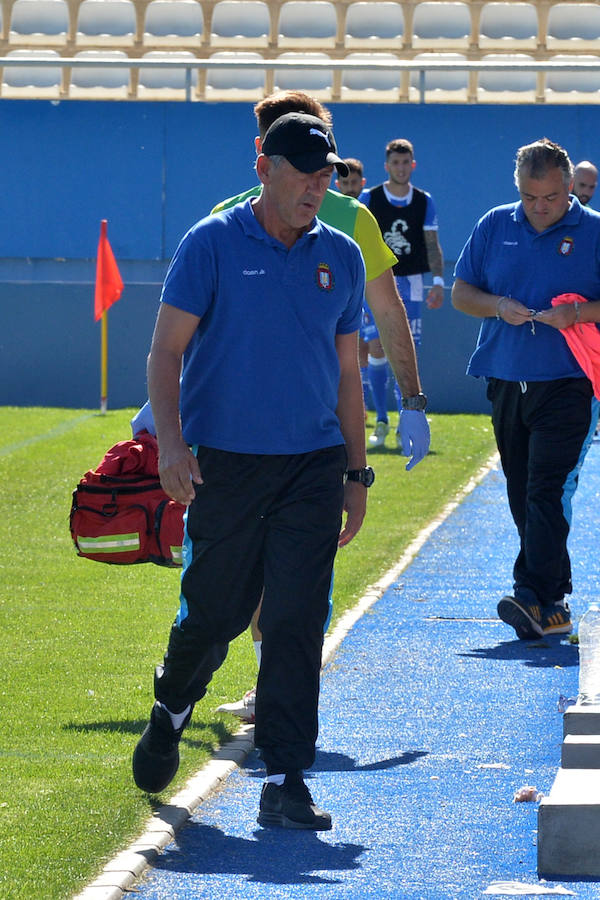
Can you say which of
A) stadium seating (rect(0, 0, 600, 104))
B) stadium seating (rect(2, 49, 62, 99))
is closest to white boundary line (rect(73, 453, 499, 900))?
stadium seating (rect(0, 0, 600, 104))

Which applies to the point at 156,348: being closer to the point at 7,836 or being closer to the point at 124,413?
the point at 7,836

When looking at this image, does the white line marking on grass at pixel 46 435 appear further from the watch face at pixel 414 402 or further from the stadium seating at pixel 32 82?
the watch face at pixel 414 402

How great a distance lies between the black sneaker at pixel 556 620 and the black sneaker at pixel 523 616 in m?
0.03

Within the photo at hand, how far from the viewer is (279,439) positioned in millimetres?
4777

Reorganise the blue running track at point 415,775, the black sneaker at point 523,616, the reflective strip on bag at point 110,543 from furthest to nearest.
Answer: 1. the black sneaker at point 523,616
2. the reflective strip on bag at point 110,543
3. the blue running track at point 415,775

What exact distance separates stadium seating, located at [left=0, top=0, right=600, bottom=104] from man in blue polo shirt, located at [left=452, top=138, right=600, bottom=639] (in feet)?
41.7

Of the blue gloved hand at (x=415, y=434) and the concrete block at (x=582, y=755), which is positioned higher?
the blue gloved hand at (x=415, y=434)

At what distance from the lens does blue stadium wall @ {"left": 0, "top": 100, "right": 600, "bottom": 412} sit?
18.6 metres

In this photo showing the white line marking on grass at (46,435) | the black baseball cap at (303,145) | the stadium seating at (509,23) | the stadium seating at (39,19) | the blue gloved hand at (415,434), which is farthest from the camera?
the stadium seating at (39,19)

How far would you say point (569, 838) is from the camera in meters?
4.33

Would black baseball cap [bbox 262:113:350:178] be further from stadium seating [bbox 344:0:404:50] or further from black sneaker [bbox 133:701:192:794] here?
stadium seating [bbox 344:0:404:50]

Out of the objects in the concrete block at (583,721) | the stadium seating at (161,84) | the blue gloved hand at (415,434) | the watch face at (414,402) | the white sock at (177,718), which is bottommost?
the concrete block at (583,721)

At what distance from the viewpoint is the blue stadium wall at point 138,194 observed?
61.2ft

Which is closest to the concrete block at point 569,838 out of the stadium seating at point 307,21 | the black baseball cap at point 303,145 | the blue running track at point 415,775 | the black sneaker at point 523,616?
the blue running track at point 415,775
